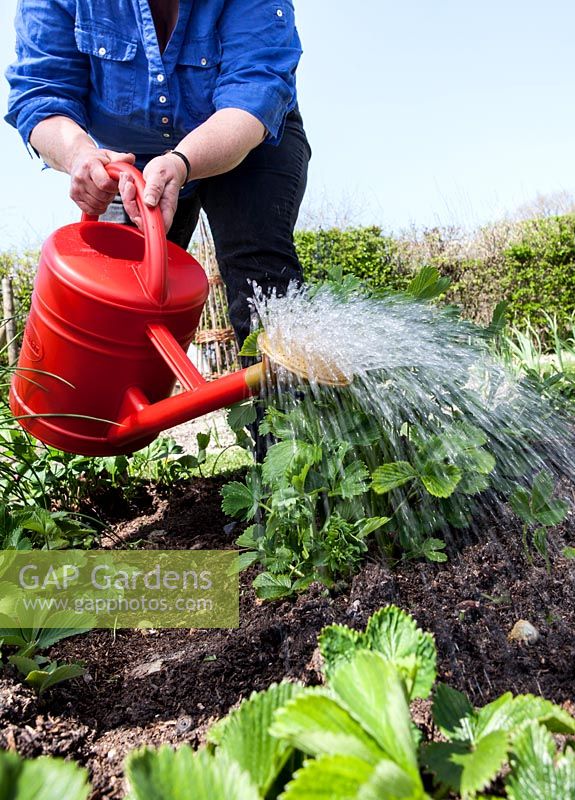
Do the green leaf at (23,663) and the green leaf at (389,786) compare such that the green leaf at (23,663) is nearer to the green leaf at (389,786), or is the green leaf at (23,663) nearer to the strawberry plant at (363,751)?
the strawberry plant at (363,751)

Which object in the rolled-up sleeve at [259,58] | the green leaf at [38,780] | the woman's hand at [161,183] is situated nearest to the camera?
the green leaf at [38,780]

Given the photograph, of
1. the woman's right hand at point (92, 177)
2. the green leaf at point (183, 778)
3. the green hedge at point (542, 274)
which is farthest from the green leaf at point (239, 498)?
the green hedge at point (542, 274)

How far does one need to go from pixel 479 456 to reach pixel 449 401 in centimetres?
17

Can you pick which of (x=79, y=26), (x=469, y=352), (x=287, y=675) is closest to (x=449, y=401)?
(x=469, y=352)

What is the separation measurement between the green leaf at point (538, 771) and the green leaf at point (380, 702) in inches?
3.1

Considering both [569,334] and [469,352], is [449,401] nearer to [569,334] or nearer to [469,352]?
[469,352]

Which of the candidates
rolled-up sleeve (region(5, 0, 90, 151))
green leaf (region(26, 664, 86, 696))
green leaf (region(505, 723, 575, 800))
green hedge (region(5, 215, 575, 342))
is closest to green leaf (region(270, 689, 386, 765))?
green leaf (region(505, 723, 575, 800))

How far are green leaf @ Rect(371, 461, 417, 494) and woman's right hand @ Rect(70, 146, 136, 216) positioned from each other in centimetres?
90

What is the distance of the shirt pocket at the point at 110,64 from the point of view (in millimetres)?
1848

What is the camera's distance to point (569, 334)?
703cm

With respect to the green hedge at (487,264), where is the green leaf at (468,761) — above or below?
above

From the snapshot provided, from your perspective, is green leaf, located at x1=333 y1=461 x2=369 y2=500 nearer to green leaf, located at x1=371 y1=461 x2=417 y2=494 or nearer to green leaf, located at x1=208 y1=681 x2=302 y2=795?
green leaf, located at x1=371 y1=461 x2=417 y2=494

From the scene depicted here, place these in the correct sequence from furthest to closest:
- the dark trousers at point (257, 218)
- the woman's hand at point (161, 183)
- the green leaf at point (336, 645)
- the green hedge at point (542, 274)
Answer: the green hedge at point (542, 274) < the dark trousers at point (257, 218) < the woman's hand at point (161, 183) < the green leaf at point (336, 645)

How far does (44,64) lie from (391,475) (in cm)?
144
